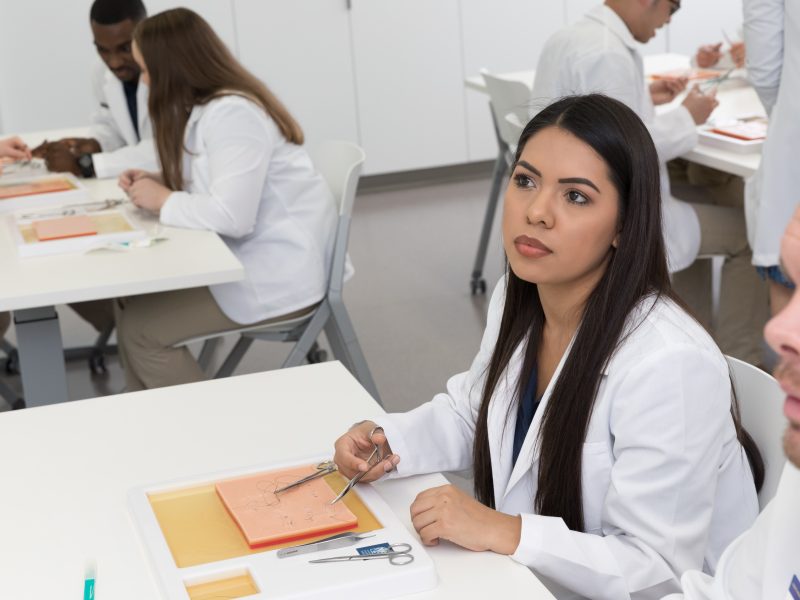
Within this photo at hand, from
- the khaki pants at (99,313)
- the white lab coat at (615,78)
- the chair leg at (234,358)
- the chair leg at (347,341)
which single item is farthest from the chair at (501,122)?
the khaki pants at (99,313)

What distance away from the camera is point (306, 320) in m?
2.76

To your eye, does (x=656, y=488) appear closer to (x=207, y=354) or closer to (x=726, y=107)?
(x=207, y=354)

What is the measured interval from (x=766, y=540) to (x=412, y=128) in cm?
517

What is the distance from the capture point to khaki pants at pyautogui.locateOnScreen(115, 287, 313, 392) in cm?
261

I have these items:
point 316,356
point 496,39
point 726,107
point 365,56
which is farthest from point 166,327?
point 496,39

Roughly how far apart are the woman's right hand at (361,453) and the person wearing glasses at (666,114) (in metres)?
1.42

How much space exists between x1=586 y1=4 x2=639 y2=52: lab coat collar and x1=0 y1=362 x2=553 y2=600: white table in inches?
58.2

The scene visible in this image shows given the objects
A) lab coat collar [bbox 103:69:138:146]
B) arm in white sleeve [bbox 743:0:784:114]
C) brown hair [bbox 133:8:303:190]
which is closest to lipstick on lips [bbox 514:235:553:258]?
brown hair [bbox 133:8:303:190]

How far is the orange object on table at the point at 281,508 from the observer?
1.19 metres

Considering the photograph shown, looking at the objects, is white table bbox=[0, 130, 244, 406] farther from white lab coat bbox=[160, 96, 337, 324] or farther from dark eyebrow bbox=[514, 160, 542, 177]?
dark eyebrow bbox=[514, 160, 542, 177]

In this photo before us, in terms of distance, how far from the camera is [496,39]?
19.7 ft

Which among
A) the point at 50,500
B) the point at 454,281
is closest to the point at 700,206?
the point at 454,281

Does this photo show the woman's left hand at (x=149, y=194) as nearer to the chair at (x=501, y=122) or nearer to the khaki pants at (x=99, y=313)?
the chair at (x=501, y=122)

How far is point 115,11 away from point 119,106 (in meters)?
0.31
